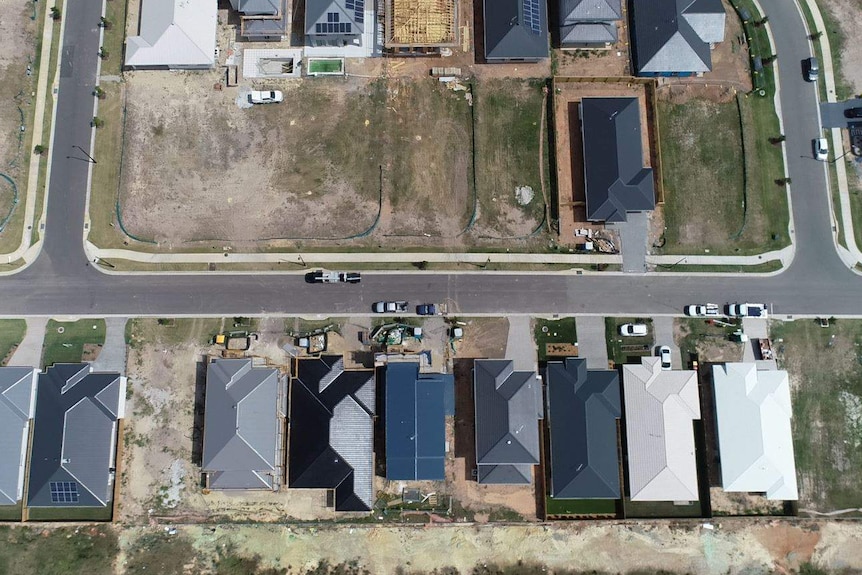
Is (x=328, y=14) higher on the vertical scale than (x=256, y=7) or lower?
lower

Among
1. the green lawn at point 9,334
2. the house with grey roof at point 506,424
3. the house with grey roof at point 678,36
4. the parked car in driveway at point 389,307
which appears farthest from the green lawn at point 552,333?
the green lawn at point 9,334

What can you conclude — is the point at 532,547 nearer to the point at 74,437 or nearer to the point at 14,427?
the point at 74,437

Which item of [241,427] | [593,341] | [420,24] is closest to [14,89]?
[420,24]

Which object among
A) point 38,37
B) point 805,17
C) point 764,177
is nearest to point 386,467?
point 764,177

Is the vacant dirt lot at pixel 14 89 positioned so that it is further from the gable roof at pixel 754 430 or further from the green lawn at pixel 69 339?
the gable roof at pixel 754 430

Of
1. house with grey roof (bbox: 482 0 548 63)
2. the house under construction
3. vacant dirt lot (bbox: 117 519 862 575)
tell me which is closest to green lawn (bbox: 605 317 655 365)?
vacant dirt lot (bbox: 117 519 862 575)
